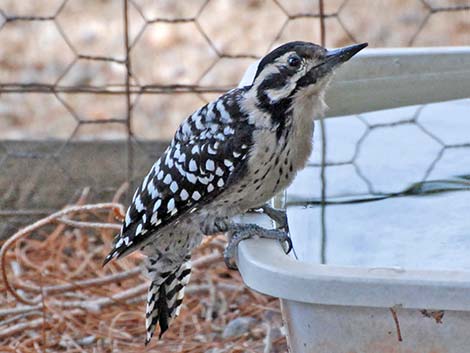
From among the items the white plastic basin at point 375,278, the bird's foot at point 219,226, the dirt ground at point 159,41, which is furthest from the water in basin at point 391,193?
the dirt ground at point 159,41

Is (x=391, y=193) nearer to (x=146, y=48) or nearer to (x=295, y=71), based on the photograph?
(x=295, y=71)

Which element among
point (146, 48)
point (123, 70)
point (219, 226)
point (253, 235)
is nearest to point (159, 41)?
point (146, 48)

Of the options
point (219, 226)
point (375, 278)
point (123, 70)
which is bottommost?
point (123, 70)

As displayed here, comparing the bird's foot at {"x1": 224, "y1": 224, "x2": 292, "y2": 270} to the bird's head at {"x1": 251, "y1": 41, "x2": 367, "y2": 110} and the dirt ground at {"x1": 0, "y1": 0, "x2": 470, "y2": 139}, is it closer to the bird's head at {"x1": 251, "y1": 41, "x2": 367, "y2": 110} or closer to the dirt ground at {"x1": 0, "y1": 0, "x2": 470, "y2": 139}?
the bird's head at {"x1": 251, "y1": 41, "x2": 367, "y2": 110}

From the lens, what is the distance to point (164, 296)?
8.50 feet

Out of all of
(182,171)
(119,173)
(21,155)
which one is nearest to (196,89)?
(119,173)

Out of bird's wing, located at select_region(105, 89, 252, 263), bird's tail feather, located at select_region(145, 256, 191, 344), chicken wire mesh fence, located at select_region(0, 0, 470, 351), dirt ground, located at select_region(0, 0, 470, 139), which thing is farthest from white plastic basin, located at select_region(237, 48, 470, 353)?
dirt ground, located at select_region(0, 0, 470, 139)

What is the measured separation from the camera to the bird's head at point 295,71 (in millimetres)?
2203

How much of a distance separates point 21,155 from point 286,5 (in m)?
1.61

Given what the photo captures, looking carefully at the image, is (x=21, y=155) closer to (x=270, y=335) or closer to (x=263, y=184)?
(x=270, y=335)

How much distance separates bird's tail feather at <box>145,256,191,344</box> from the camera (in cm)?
258

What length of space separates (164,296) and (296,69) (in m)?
0.67

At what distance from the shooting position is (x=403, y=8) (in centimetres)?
471

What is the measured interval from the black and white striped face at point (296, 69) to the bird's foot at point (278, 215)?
213 millimetres
